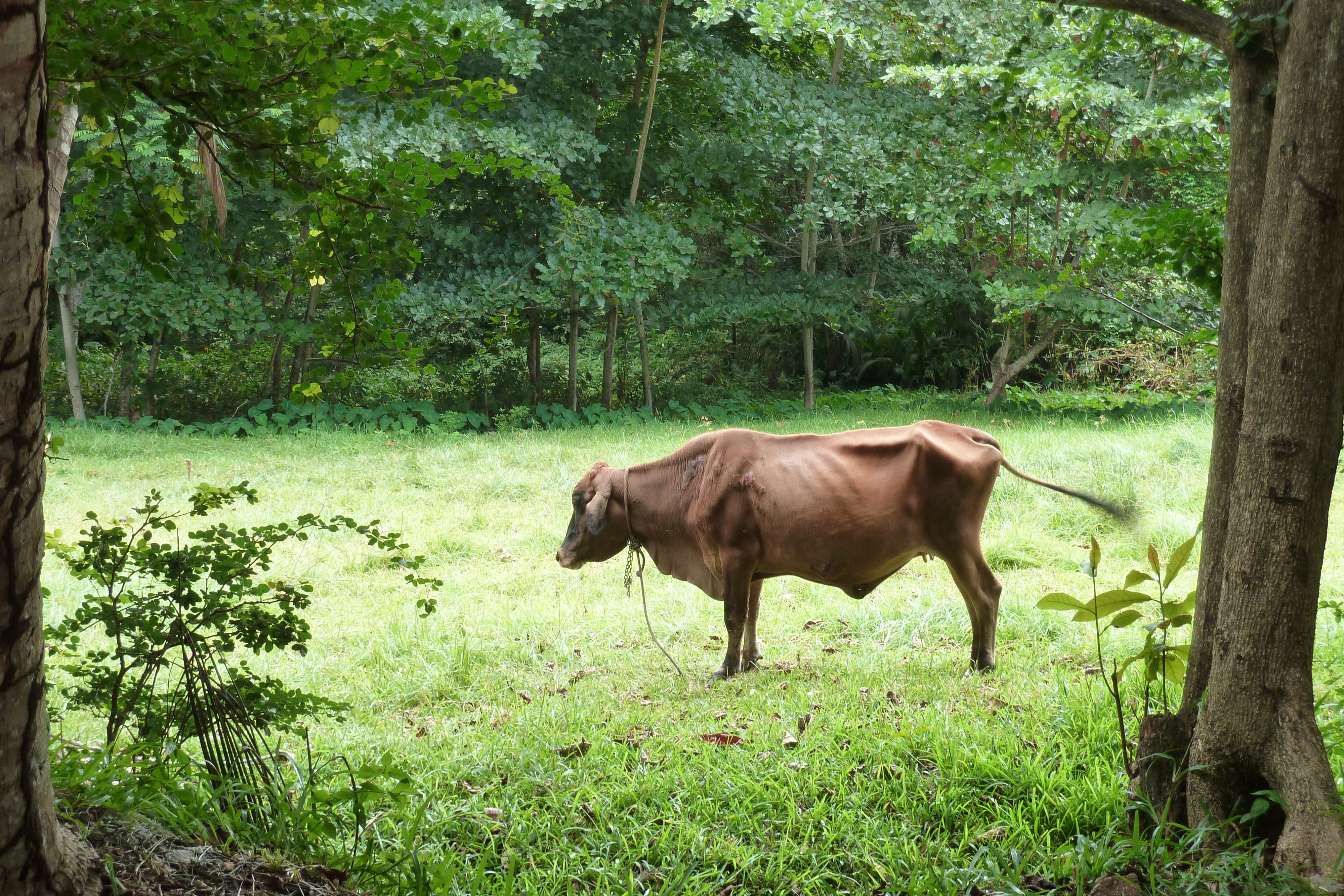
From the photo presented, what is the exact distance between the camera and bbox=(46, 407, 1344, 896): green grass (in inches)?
124

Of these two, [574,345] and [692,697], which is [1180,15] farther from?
[574,345]

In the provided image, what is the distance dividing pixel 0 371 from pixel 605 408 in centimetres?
1321

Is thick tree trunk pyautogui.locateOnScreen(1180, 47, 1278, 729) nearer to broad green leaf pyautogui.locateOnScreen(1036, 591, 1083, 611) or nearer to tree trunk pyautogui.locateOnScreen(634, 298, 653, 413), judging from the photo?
broad green leaf pyautogui.locateOnScreen(1036, 591, 1083, 611)

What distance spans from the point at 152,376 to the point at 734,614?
11.4 meters

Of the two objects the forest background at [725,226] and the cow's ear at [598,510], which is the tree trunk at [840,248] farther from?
the cow's ear at [598,510]

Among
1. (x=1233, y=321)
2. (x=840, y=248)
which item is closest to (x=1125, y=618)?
(x=1233, y=321)

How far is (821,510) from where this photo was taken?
5.21m

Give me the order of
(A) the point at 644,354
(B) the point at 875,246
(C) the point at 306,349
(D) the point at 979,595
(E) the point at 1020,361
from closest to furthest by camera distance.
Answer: (D) the point at 979,595, (E) the point at 1020,361, (C) the point at 306,349, (A) the point at 644,354, (B) the point at 875,246

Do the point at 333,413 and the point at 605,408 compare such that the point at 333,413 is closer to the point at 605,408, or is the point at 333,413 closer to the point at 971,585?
the point at 605,408

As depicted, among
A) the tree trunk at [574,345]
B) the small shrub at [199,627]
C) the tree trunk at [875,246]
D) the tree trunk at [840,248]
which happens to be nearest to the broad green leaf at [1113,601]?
the small shrub at [199,627]

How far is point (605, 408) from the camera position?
48.8ft

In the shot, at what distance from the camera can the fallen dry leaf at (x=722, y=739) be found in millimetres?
4125

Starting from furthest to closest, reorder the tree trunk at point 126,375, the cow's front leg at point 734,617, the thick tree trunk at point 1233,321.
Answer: the tree trunk at point 126,375 → the cow's front leg at point 734,617 → the thick tree trunk at point 1233,321

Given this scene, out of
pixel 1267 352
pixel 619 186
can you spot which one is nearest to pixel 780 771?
pixel 1267 352
